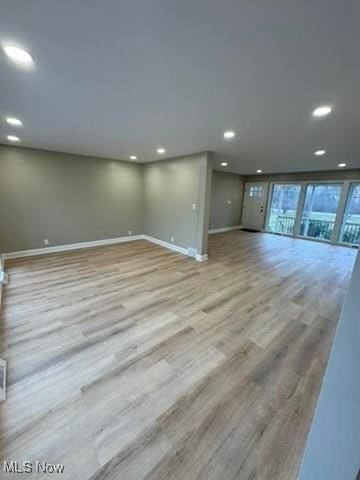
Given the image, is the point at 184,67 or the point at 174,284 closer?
the point at 184,67

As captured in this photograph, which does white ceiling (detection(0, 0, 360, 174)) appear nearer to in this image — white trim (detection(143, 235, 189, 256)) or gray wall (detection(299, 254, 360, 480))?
gray wall (detection(299, 254, 360, 480))

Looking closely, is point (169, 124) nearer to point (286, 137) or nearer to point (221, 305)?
point (286, 137)

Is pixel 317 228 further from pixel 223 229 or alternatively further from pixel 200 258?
pixel 200 258

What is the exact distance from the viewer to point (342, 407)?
66cm

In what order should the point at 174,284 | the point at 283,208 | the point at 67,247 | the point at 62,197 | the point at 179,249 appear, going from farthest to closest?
the point at 283,208, the point at 179,249, the point at 67,247, the point at 62,197, the point at 174,284

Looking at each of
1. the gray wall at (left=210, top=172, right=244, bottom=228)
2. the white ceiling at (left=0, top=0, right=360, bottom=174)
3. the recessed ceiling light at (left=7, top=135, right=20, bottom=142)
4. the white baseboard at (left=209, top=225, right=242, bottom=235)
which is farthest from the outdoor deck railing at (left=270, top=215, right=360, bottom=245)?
the recessed ceiling light at (left=7, top=135, right=20, bottom=142)

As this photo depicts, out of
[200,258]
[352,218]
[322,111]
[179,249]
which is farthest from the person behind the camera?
[352,218]

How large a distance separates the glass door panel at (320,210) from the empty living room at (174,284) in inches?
104

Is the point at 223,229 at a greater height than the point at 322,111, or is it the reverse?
the point at 322,111

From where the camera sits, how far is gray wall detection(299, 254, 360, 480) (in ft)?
1.91

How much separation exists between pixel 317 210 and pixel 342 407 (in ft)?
25.9

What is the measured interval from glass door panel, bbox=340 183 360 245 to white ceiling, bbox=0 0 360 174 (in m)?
4.21

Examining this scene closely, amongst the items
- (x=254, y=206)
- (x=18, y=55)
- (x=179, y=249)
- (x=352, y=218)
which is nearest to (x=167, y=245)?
(x=179, y=249)

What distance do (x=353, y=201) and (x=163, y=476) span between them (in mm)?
8056
